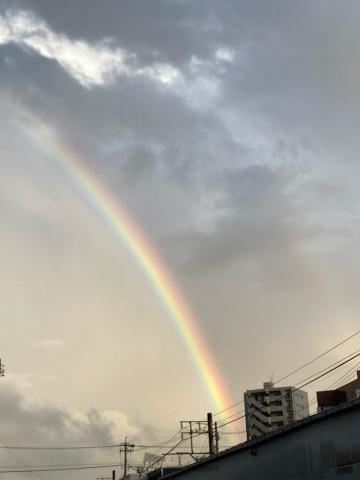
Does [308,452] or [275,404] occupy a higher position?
[275,404]

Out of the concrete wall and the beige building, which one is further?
the beige building

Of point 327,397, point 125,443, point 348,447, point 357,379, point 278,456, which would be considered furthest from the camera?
point 125,443

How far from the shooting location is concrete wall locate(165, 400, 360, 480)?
20.7 m

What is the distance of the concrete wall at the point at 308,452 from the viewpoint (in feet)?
67.8

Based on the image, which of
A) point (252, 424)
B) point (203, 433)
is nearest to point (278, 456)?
point (203, 433)

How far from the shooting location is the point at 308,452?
23641 millimetres

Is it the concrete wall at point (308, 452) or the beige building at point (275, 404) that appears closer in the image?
the concrete wall at point (308, 452)

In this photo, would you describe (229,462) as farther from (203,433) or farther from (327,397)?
(203,433)

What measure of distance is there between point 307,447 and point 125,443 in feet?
290

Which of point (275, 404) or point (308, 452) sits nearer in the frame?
point (308, 452)

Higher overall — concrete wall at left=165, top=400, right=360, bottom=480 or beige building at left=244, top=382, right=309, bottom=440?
beige building at left=244, top=382, right=309, bottom=440

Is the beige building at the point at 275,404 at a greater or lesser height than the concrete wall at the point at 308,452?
greater

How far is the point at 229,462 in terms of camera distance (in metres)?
32.2

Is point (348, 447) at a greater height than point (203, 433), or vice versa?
point (203, 433)
